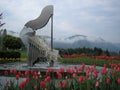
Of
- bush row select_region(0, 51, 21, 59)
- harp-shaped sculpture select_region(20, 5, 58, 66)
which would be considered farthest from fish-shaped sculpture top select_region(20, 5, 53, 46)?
bush row select_region(0, 51, 21, 59)

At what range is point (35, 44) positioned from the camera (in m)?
17.2

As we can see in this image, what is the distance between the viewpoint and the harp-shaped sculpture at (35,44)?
17.1 m

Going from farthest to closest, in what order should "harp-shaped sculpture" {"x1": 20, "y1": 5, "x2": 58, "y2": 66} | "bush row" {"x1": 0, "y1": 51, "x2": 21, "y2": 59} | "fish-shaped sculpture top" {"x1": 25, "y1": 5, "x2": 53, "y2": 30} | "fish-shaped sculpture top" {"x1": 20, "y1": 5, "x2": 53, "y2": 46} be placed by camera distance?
"bush row" {"x1": 0, "y1": 51, "x2": 21, "y2": 59} → "fish-shaped sculpture top" {"x1": 25, "y1": 5, "x2": 53, "y2": 30} → "fish-shaped sculpture top" {"x1": 20, "y1": 5, "x2": 53, "y2": 46} → "harp-shaped sculpture" {"x1": 20, "y1": 5, "x2": 58, "y2": 66}

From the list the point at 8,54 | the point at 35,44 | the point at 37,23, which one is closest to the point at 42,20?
the point at 37,23

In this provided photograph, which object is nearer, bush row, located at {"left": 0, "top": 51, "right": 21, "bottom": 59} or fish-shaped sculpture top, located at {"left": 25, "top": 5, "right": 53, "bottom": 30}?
fish-shaped sculpture top, located at {"left": 25, "top": 5, "right": 53, "bottom": 30}

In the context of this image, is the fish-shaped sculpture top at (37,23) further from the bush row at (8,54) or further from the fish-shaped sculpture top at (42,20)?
the bush row at (8,54)

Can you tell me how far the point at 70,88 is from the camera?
7652 millimetres

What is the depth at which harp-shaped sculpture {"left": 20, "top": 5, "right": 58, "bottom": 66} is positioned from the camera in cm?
1712

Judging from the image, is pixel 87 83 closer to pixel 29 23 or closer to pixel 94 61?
pixel 29 23

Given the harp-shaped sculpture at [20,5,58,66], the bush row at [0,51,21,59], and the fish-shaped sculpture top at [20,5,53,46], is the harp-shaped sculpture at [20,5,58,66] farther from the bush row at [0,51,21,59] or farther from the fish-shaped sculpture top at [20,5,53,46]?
the bush row at [0,51,21,59]

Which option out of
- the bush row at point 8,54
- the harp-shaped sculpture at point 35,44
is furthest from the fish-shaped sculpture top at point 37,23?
the bush row at point 8,54

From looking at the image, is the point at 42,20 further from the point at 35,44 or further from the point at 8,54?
the point at 8,54

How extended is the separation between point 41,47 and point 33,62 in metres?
0.97

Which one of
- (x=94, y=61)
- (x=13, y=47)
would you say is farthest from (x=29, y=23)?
(x=13, y=47)
